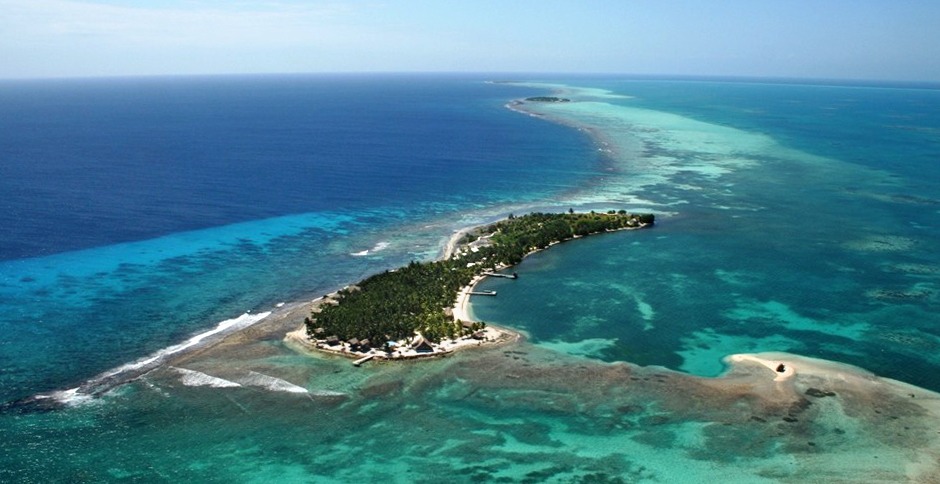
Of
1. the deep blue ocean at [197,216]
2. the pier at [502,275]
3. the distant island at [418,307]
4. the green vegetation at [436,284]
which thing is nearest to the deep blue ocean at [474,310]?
the deep blue ocean at [197,216]

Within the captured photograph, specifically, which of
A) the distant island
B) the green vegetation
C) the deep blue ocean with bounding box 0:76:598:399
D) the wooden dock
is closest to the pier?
the distant island

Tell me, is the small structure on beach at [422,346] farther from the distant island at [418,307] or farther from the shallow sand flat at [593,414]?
the shallow sand flat at [593,414]

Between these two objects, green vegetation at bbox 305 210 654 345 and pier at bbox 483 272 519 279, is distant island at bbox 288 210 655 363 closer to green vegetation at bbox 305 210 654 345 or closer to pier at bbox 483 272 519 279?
green vegetation at bbox 305 210 654 345

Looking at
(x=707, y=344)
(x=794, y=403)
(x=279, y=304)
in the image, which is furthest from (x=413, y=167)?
(x=794, y=403)

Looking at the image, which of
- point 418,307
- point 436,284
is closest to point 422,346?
point 418,307

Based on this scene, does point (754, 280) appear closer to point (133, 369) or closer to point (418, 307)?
point (418, 307)
